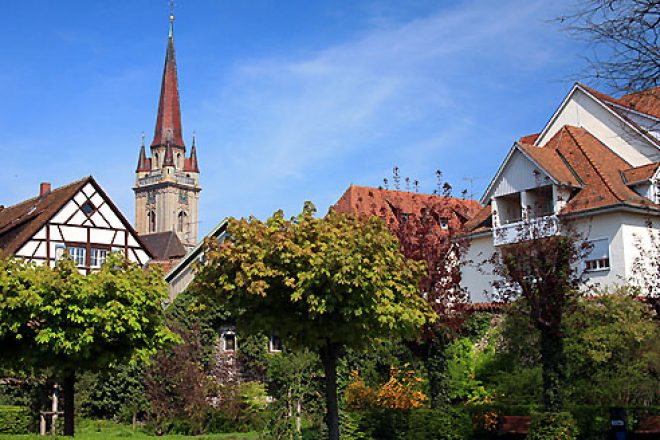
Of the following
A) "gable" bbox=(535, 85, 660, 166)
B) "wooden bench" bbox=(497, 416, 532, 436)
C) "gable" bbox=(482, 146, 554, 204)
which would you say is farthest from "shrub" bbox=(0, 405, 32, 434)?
"gable" bbox=(535, 85, 660, 166)

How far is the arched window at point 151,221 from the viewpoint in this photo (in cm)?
12091

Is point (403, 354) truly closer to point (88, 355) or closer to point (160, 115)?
point (88, 355)

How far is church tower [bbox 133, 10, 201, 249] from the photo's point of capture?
385 feet

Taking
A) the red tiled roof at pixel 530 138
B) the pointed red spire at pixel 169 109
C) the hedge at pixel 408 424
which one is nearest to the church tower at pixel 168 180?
the pointed red spire at pixel 169 109

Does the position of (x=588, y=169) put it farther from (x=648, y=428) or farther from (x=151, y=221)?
(x=151, y=221)

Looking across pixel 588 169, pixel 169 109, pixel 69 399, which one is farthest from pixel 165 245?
pixel 69 399

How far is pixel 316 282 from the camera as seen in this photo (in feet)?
40.8

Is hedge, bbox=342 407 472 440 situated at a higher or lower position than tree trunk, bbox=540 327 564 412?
lower

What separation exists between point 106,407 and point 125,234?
13717mm

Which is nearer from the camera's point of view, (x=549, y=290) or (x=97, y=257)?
(x=549, y=290)

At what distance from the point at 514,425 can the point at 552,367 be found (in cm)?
204

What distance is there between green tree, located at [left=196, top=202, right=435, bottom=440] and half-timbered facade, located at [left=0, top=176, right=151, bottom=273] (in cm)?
2296

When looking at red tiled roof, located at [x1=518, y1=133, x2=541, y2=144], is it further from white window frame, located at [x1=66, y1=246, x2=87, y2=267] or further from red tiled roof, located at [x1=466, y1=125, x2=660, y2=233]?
white window frame, located at [x1=66, y1=246, x2=87, y2=267]

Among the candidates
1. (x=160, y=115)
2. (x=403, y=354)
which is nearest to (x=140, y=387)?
(x=403, y=354)
